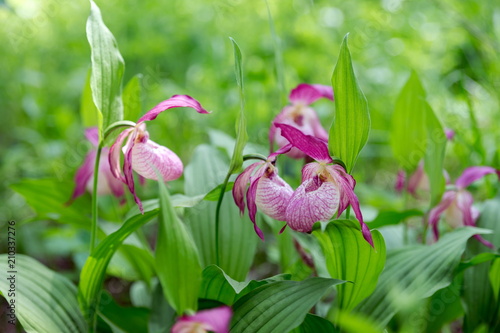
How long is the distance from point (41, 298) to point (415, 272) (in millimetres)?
677

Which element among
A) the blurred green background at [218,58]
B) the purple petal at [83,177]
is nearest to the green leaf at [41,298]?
the purple petal at [83,177]

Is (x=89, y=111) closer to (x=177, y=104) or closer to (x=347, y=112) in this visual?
(x=177, y=104)

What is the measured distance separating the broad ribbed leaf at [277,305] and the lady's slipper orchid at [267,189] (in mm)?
90

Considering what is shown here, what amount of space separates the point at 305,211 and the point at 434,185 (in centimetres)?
43

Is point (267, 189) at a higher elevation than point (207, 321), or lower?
higher

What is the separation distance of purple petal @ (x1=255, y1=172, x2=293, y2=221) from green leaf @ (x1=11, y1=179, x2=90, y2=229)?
1.93 ft

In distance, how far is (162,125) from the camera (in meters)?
2.18

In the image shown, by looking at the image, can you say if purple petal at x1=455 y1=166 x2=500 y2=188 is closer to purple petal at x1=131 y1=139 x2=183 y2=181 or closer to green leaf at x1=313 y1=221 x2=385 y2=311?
green leaf at x1=313 y1=221 x2=385 y2=311

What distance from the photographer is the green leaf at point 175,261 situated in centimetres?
56

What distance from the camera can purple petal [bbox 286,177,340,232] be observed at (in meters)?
0.68

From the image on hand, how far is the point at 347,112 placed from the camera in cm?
73

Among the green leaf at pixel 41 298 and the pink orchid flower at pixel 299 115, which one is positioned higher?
the pink orchid flower at pixel 299 115

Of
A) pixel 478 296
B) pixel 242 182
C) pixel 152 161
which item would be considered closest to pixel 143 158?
pixel 152 161

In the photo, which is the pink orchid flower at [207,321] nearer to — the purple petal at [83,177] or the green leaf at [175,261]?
the green leaf at [175,261]
